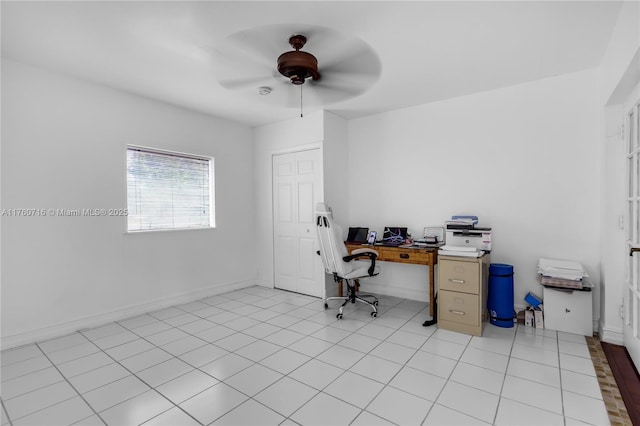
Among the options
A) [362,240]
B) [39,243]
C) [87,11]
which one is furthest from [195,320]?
[87,11]

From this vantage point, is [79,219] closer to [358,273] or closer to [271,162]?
[271,162]

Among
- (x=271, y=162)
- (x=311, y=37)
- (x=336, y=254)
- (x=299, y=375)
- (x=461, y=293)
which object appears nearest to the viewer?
(x=299, y=375)

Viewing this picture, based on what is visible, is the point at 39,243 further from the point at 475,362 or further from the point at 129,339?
the point at 475,362

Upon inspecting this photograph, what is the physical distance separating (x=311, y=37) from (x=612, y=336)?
379cm

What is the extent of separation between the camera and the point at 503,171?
3.59 metres

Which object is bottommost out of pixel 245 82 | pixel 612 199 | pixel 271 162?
pixel 612 199

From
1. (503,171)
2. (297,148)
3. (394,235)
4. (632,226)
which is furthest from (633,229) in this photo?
(297,148)

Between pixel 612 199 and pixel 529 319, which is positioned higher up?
pixel 612 199

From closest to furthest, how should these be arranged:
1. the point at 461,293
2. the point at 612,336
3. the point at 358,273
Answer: the point at 612,336
the point at 461,293
the point at 358,273

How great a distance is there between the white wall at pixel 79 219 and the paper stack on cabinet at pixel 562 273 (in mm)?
4249

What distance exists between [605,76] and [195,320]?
4.88 meters

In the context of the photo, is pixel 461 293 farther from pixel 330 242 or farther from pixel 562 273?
pixel 330 242

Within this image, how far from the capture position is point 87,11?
218 centimetres

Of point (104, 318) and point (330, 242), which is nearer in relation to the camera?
point (104, 318)
